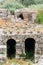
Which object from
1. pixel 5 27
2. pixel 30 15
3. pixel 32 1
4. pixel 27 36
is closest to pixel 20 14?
pixel 30 15

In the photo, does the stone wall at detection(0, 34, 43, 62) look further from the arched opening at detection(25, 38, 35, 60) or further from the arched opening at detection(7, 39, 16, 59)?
the arched opening at detection(7, 39, 16, 59)

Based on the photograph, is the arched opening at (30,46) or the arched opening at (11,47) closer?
the arched opening at (30,46)

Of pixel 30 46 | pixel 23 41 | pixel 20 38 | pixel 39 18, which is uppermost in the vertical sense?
pixel 39 18

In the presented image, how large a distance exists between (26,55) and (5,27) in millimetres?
3744

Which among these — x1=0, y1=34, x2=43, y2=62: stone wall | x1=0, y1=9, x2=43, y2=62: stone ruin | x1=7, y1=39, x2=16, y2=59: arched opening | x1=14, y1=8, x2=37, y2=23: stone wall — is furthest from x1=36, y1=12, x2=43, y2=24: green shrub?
x1=0, y1=34, x2=43, y2=62: stone wall

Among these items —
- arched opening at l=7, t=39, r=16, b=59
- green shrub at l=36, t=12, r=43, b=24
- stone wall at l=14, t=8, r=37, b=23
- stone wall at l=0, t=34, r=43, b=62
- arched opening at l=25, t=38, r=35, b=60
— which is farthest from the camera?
stone wall at l=14, t=8, r=37, b=23

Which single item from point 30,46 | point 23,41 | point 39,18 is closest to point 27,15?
point 39,18

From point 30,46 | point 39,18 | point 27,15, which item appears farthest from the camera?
point 27,15

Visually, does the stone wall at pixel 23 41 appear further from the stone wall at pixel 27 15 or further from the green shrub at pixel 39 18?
the stone wall at pixel 27 15

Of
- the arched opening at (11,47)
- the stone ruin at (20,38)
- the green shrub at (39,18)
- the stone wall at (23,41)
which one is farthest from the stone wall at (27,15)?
the stone wall at (23,41)

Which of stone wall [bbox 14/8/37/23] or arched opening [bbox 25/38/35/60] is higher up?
stone wall [bbox 14/8/37/23]

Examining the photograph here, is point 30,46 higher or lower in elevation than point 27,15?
lower

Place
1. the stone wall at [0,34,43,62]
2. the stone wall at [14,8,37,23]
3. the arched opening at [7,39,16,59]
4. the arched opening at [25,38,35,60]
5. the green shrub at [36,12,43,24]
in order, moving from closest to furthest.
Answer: the stone wall at [0,34,43,62] < the arched opening at [25,38,35,60] < the arched opening at [7,39,16,59] < the green shrub at [36,12,43,24] < the stone wall at [14,8,37,23]

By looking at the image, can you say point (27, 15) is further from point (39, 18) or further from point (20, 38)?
point (20, 38)
